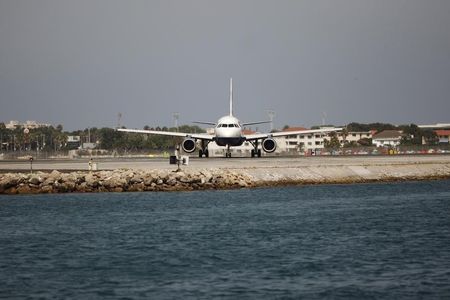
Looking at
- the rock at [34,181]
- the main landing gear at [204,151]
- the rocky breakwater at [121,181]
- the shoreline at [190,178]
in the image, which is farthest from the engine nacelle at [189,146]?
the rock at [34,181]

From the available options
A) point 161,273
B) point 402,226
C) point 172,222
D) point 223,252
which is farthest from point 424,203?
point 161,273

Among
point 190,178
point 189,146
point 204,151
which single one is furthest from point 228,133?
point 190,178

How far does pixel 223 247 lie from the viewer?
129ft

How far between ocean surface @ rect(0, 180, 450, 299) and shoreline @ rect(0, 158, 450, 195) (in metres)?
3.25

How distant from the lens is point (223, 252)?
37.6m

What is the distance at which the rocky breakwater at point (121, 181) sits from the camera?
69125mm

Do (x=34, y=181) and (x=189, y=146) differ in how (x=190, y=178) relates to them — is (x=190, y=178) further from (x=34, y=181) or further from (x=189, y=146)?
(x=189, y=146)

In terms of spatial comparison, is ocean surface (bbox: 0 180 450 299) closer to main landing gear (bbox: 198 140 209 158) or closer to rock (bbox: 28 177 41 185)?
rock (bbox: 28 177 41 185)

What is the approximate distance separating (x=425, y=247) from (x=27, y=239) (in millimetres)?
18958

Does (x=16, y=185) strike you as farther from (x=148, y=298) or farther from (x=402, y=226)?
(x=148, y=298)

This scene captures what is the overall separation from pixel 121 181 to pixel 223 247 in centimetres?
3288

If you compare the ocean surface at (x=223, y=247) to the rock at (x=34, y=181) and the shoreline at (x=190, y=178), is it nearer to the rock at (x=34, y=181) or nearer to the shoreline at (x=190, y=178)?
the rock at (x=34, y=181)

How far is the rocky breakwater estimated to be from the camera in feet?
227

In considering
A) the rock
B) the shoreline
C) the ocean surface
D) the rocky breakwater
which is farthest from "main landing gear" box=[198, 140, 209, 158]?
the ocean surface
